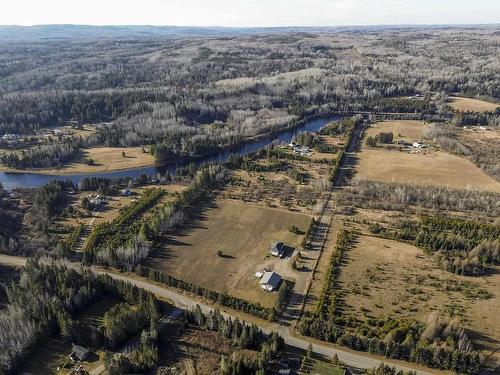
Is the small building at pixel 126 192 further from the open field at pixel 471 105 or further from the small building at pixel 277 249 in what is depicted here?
the open field at pixel 471 105

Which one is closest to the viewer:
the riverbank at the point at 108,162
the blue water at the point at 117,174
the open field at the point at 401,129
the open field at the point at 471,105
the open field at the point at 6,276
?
the open field at the point at 6,276

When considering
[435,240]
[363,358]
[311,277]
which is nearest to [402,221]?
[435,240]

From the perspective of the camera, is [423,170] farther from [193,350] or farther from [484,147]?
[193,350]

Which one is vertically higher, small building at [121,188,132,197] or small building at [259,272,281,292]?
small building at [121,188,132,197]

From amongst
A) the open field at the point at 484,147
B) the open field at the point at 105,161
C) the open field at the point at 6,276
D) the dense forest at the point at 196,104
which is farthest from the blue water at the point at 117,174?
the open field at the point at 484,147

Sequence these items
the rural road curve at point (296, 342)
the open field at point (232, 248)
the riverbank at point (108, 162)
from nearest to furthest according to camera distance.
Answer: the rural road curve at point (296, 342) < the open field at point (232, 248) < the riverbank at point (108, 162)

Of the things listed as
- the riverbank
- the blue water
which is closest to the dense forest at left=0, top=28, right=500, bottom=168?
the riverbank

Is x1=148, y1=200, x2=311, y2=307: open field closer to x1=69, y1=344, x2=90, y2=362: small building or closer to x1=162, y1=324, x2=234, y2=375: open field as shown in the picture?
x1=162, y1=324, x2=234, y2=375: open field
